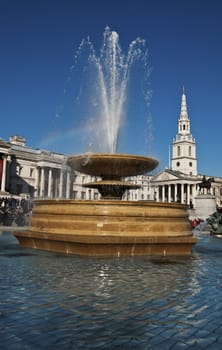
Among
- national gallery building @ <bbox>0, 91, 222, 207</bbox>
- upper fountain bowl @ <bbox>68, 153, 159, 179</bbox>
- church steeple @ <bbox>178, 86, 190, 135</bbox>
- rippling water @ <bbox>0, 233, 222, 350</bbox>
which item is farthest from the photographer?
church steeple @ <bbox>178, 86, 190, 135</bbox>

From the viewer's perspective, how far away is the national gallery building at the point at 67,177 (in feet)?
219

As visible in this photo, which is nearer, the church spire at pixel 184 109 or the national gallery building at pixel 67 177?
the national gallery building at pixel 67 177

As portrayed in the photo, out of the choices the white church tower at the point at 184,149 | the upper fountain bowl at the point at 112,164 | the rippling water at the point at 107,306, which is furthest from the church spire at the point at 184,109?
the rippling water at the point at 107,306

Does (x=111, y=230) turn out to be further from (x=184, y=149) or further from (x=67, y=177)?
(x=184, y=149)

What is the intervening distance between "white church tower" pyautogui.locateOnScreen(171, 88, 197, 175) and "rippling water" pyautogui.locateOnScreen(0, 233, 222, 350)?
330 ft

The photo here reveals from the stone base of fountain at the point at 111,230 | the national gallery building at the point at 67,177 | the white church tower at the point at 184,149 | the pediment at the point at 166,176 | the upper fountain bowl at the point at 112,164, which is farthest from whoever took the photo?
the white church tower at the point at 184,149

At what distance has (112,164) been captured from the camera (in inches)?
440

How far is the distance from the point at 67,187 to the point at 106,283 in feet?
212

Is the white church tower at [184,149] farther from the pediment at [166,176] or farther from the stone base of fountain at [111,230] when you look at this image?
the stone base of fountain at [111,230]

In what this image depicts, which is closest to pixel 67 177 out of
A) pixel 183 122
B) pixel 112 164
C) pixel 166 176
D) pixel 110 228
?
pixel 112 164

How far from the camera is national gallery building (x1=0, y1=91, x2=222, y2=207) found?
6688cm

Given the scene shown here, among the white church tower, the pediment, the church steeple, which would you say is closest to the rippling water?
the pediment

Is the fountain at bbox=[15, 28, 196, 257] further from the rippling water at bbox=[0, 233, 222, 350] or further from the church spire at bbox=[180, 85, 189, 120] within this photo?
the church spire at bbox=[180, 85, 189, 120]

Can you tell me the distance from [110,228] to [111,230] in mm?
56
